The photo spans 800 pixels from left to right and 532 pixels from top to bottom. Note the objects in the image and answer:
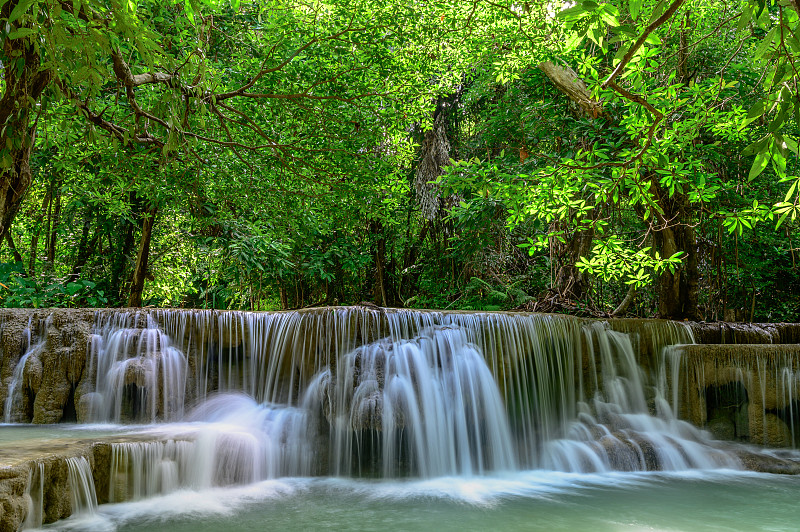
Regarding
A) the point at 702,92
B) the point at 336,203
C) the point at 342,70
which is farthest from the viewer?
the point at 336,203

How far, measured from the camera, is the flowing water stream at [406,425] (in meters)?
5.05

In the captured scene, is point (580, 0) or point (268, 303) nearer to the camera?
point (580, 0)

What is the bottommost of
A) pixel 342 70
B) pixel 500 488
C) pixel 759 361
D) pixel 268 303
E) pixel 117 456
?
pixel 500 488

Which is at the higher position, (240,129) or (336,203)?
(240,129)

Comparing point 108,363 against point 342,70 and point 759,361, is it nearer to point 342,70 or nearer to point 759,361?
point 342,70

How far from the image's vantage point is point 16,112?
325 cm

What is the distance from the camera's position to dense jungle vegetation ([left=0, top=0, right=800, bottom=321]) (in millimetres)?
3656

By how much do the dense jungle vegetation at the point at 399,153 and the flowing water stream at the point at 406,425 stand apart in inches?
57.8

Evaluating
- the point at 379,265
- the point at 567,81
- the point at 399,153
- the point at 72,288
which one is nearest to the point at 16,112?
the point at 399,153

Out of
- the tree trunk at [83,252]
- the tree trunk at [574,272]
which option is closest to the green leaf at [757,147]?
the tree trunk at [574,272]

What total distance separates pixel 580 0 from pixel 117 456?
4958mm

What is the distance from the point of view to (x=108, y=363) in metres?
7.44

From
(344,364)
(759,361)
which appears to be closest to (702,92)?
(759,361)

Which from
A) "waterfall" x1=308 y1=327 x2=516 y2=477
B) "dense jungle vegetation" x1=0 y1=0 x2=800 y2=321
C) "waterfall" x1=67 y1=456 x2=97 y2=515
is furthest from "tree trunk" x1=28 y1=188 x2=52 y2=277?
"waterfall" x1=67 y1=456 x2=97 y2=515
